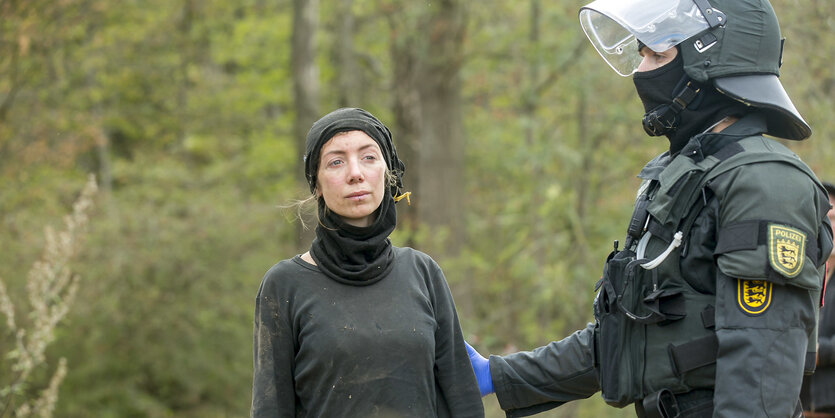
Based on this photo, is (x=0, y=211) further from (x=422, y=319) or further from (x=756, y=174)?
(x=756, y=174)

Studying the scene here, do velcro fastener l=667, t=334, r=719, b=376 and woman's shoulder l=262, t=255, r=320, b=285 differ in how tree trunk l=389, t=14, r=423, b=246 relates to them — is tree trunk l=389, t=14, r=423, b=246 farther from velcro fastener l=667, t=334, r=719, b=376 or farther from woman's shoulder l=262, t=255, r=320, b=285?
velcro fastener l=667, t=334, r=719, b=376

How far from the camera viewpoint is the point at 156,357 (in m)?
11.2

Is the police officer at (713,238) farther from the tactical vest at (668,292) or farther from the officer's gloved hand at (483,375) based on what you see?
the officer's gloved hand at (483,375)

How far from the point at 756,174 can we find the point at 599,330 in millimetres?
892

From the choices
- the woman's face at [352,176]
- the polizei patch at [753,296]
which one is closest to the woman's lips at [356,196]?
the woman's face at [352,176]

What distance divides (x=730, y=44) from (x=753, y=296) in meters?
0.95

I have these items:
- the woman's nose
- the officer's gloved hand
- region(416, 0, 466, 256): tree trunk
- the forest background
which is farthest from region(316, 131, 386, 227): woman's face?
region(416, 0, 466, 256): tree trunk

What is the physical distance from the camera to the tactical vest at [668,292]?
3.11 meters

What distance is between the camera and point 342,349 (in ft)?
10.3

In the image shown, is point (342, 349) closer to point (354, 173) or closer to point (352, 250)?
point (352, 250)

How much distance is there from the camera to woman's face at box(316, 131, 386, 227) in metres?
3.23

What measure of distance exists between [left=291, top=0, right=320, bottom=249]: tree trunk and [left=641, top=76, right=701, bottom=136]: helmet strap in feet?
32.6

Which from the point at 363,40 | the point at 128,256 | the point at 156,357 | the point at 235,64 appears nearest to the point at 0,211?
the point at 128,256

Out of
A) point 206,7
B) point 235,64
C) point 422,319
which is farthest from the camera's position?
point 235,64
